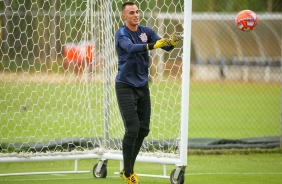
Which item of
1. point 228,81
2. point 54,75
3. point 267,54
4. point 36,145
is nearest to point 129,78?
point 36,145

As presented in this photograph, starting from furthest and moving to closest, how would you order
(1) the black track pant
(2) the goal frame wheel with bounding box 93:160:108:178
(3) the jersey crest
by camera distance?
(2) the goal frame wheel with bounding box 93:160:108:178, (3) the jersey crest, (1) the black track pant

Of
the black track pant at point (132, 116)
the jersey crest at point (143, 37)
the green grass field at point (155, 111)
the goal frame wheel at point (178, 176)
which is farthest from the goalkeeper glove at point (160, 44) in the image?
the green grass field at point (155, 111)

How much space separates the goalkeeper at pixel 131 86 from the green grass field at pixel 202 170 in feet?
2.59

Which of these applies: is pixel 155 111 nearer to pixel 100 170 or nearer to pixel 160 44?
pixel 100 170

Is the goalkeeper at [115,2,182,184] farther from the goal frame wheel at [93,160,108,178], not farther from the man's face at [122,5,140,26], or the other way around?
the goal frame wheel at [93,160,108,178]

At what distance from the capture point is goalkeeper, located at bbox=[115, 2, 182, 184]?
7.71 m

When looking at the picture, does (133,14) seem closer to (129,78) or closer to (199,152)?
(129,78)

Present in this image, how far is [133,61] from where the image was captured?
7.74m

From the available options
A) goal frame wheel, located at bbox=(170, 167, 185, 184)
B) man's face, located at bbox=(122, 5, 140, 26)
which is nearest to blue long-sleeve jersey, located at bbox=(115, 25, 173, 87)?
man's face, located at bbox=(122, 5, 140, 26)

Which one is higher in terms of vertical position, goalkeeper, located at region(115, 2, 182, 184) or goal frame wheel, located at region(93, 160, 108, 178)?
goalkeeper, located at region(115, 2, 182, 184)

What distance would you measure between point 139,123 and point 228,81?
18836 millimetres

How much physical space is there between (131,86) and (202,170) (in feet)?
7.78

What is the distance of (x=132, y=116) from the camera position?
770 centimetres

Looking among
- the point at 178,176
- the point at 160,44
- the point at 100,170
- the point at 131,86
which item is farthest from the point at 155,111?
the point at 160,44
